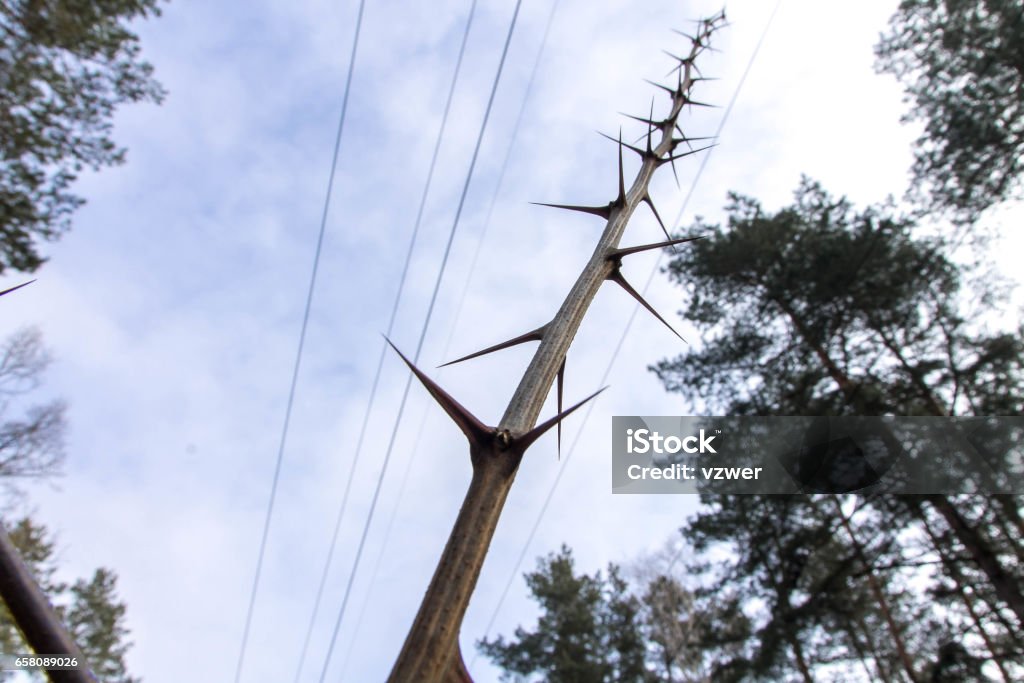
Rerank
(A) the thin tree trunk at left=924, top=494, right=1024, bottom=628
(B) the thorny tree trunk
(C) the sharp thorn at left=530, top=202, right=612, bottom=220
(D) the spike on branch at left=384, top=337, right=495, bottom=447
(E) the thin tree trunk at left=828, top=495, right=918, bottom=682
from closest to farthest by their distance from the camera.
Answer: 1. (B) the thorny tree trunk
2. (D) the spike on branch at left=384, top=337, right=495, bottom=447
3. (C) the sharp thorn at left=530, top=202, right=612, bottom=220
4. (A) the thin tree trunk at left=924, top=494, right=1024, bottom=628
5. (E) the thin tree trunk at left=828, top=495, right=918, bottom=682

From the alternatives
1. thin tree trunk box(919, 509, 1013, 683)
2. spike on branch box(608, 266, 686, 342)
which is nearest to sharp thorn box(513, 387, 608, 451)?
spike on branch box(608, 266, 686, 342)

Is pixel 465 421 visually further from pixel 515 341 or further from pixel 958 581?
→ pixel 958 581

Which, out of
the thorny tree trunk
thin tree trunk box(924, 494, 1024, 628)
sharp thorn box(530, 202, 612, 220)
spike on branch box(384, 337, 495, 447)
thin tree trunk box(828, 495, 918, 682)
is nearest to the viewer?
the thorny tree trunk

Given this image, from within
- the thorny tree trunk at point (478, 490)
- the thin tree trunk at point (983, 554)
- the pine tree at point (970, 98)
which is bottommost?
the thorny tree trunk at point (478, 490)

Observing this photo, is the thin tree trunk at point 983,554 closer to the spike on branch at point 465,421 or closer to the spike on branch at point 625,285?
the spike on branch at point 625,285

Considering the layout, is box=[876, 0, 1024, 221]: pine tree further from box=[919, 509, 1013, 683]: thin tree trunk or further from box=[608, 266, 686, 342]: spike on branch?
box=[608, 266, 686, 342]: spike on branch

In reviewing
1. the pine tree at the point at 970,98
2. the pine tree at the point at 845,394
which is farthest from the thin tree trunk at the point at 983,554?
the pine tree at the point at 970,98

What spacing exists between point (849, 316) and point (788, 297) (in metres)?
1.40

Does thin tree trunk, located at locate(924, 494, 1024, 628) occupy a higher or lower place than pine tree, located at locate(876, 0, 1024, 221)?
lower

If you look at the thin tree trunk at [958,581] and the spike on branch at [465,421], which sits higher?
the thin tree trunk at [958,581]

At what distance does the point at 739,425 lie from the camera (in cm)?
1334

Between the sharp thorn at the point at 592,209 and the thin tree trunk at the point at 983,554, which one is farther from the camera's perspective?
the thin tree trunk at the point at 983,554

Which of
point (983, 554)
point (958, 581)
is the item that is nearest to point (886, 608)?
point (958, 581)

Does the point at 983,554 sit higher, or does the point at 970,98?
the point at 970,98
